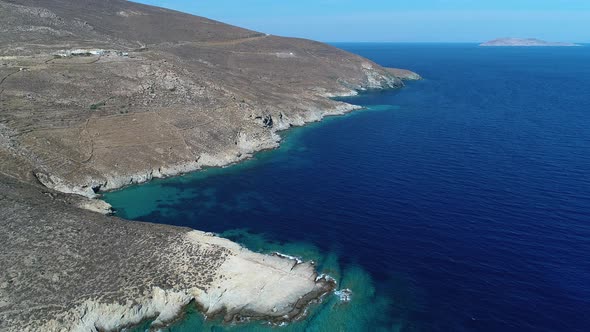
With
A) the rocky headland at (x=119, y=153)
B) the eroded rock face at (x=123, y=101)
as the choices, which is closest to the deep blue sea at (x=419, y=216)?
the rocky headland at (x=119, y=153)

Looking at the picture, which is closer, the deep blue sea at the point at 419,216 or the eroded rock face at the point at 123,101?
the deep blue sea at the point at 419,216

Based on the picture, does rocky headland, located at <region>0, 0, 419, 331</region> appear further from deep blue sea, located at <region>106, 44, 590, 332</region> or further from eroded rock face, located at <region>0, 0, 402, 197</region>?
deep blue sea, located at <region>106, 44, 590, 332</region>

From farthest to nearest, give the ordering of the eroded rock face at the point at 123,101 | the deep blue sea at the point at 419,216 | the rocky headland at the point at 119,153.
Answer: the eroded rock face at the point at 123,101
the deep blue sea at the point at 419,216
the rocky headland at the point at 119,153

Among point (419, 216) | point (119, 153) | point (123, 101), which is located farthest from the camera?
point (123, 101)

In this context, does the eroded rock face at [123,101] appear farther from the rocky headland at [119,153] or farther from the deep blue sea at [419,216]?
the deep blue sea at [419,216]

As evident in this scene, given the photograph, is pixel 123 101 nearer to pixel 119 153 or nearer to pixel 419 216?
pixel 119 153

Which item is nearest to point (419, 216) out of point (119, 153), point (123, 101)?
point (119, 153)
